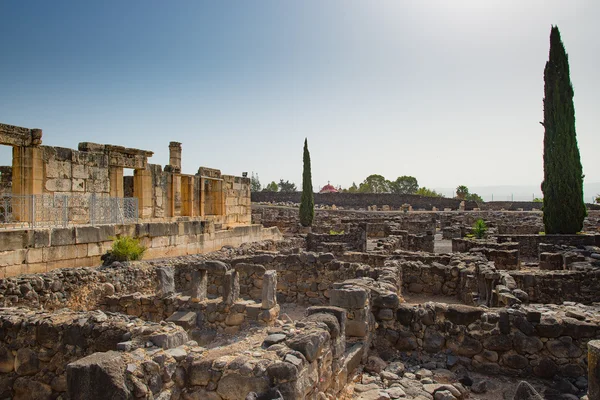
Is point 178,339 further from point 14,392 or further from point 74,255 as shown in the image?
point 74,255

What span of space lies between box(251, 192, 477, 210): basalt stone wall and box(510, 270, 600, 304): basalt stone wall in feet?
143

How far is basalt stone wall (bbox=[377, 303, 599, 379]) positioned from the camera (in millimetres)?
5051

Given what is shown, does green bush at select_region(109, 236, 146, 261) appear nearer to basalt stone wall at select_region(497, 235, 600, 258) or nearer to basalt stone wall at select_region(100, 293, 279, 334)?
basalt stone wall at select_region(100, 293, 279, 334)

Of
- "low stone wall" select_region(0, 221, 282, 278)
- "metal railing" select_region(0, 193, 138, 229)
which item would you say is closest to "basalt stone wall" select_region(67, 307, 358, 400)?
"low stone wall" select_region(0, 221, 282, 278)

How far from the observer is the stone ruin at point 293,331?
12.6 feet

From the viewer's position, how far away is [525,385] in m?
3.66

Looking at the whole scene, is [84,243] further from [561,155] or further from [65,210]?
[561,155]

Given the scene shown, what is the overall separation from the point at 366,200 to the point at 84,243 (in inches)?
1923

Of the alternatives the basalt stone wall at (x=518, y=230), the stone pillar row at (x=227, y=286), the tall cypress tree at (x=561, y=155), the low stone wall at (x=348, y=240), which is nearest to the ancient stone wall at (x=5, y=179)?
the stone pillar row at (x=227, y=286)

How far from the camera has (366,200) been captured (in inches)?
2224

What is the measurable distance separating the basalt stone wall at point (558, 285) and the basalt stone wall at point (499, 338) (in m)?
4.33

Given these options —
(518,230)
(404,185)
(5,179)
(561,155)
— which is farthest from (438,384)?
(404,185)

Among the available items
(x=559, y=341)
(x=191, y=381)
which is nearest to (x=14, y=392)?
(x=191, y=381)

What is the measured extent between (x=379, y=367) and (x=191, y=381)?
267cm
